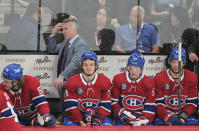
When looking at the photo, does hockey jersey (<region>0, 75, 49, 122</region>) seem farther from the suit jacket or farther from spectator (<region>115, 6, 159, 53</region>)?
spectator (<region>115, 6, 159, 53</region>)

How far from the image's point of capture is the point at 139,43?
8.00m

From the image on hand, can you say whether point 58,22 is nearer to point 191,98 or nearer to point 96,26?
point 96,26

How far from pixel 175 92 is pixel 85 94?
4.35 feet

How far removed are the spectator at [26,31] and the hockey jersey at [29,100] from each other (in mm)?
1779

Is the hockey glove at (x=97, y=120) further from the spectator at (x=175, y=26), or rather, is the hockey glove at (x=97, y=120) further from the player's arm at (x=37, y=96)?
the spectator at (x=175, y=26)

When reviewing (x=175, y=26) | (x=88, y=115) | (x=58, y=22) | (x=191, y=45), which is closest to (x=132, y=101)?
Result: (x=88, y=115)

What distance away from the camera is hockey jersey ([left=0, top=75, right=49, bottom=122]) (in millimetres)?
6266

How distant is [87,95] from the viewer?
22.2ft

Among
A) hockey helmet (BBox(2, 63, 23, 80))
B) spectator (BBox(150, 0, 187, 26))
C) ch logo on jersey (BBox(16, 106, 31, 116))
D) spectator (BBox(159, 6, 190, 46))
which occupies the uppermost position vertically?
spectator (BBox(150, 0, 187, 26))

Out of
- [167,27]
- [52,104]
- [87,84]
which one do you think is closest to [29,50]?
[52,104]

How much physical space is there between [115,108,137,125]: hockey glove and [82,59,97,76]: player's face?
672 millimetres

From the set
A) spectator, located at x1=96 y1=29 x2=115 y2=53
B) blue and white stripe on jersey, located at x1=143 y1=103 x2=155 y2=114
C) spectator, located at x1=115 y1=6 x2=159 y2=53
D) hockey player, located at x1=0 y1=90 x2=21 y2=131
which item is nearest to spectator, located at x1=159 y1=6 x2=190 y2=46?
spectator, located at x1=115 y1=6 x2=159 y2=53

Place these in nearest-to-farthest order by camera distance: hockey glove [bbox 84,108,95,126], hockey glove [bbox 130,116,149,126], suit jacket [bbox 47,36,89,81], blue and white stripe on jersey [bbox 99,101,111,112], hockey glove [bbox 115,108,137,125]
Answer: hockey glove [bbox 130,116,149,126] < hockey glove [bbox 84,108,95,126] < hockey glove [bbox 115,108,137,125] < blue and white stripe on jersey [bbox 99,101,111,112] < suit jacket [bbox 47,36,89,81]

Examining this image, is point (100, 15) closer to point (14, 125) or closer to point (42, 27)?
point (42, 27)
